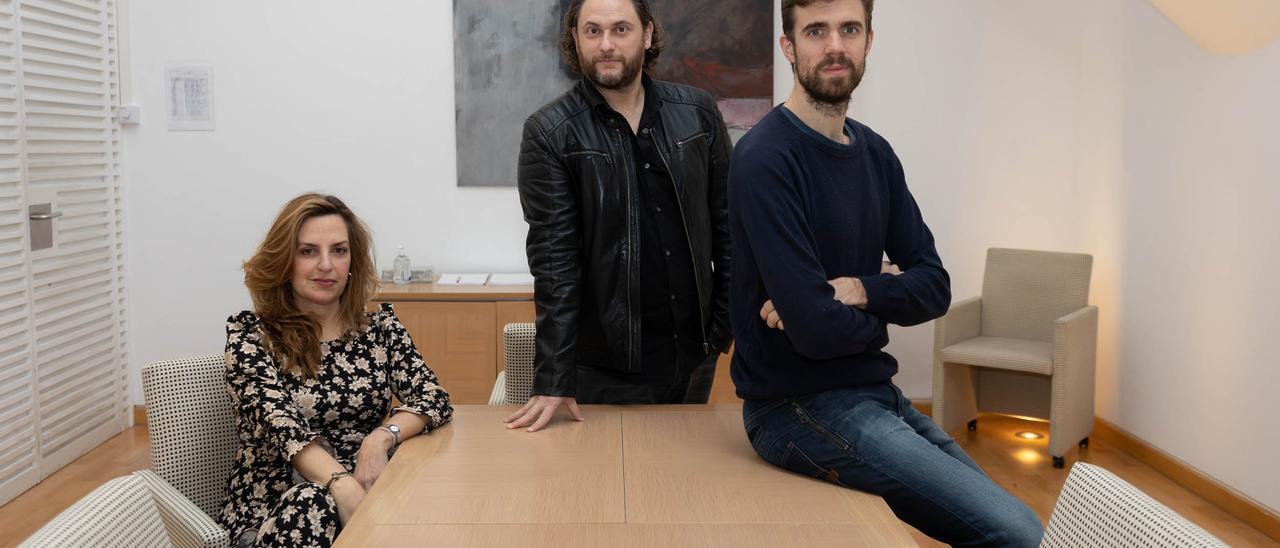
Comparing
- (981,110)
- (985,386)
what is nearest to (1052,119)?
(981,110)

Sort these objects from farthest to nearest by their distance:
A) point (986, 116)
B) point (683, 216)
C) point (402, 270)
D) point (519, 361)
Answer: point (986, 116), point (402, 270), point (519, 361), point (683, 216)

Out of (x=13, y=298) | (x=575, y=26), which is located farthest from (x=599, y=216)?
(x=13, y=298)

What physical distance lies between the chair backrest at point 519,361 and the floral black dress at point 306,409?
0.41 meters

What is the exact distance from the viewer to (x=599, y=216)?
2.91m

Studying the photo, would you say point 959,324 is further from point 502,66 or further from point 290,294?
point 290,294

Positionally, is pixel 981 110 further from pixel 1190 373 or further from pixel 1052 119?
pixel 1190 373

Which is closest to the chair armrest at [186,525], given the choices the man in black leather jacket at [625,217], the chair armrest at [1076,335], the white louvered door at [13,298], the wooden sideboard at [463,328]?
the man in black leather jacket at [625,217]

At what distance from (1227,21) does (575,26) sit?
273 cm

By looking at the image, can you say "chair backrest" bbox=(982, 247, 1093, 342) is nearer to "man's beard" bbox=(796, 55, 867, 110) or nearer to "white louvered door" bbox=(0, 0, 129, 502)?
"man's beard" bbox=(796, 55, 867, 110)

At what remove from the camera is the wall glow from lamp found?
13.5 ft

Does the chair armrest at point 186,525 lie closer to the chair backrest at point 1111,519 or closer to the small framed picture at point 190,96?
the chair backrest at point 1111,519

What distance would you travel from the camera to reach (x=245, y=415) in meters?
2.62

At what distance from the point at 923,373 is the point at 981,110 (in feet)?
4.48

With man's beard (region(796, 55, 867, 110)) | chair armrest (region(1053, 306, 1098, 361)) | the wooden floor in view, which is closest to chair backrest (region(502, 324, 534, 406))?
man's beard (region(796, 55, 867, 110))
